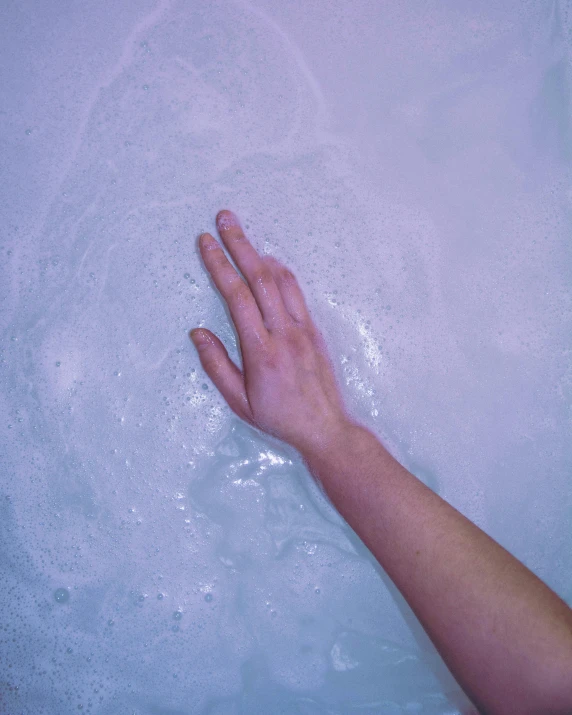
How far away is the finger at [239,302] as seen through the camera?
37.9 inches

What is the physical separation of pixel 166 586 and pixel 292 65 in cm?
96

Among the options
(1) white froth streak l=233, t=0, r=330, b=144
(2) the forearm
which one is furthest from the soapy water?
(2) the forearm

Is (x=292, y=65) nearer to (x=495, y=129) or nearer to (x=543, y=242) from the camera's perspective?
(x=495, y=129)

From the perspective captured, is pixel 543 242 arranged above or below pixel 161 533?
above

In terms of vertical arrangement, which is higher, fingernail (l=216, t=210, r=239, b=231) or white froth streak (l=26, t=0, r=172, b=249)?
white froth streak (l=26, t=0, r=172, b=249)

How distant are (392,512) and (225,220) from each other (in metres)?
0.56

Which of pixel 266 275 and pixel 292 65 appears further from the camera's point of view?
pixel 292 65

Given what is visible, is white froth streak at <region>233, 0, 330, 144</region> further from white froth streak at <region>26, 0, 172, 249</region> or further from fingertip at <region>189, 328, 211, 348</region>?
fingertip at <region>189, 328, 211, 348</region>

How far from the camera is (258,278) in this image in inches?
38.4

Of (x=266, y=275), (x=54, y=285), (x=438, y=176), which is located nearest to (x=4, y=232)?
(x=54, y=285)

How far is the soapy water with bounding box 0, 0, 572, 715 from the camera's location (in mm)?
998

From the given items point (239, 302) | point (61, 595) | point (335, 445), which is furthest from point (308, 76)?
point (61, 595)

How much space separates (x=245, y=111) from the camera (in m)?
1.07

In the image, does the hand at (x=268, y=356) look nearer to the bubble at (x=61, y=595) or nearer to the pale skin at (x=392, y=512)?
the pale skin at (x=392, y=512)
